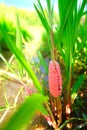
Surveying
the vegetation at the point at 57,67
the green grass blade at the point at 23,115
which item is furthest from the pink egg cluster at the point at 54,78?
the green grass blade at the point at 23,115

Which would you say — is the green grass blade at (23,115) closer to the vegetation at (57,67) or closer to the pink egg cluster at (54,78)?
the vegetation at (57,67)

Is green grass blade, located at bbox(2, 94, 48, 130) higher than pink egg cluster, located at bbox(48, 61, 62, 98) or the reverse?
the reverse

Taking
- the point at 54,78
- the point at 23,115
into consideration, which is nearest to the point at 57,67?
the point at 54,78

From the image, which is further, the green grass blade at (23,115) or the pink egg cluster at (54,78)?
the pink egg cluster at (54,78)

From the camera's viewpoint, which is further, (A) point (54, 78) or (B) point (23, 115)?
(A) point (54, 78)

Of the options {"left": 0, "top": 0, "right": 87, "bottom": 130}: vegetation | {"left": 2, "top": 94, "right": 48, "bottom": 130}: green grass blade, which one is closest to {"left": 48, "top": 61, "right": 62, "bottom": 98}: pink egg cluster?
{"left": 0, "top": 0, "right": 87, "bottom": 130}: vegetation

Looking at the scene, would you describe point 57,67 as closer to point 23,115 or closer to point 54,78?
point 54,78

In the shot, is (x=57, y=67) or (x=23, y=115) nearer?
(x=23, y=115)

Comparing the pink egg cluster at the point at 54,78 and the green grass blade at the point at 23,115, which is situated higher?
the pink egg cluster at the point at 54,78

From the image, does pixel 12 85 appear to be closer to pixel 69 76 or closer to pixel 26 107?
pixel 69 76

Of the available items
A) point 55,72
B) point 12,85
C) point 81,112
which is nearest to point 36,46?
point 12,85

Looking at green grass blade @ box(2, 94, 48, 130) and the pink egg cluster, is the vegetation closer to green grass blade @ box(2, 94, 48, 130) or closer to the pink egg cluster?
the pink egg cluster

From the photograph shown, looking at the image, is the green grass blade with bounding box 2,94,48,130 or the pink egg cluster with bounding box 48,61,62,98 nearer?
the green grass blade with bounding box 2,94,48,130
